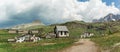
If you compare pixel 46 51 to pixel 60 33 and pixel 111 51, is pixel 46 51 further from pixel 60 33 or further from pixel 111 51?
pixel 60 33

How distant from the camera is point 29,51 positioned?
6138 centimetres

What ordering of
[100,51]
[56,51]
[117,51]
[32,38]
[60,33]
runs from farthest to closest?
1. [60,33]
2. [32,38]
3. [56,51]
4. [100,51]
5. [117,51]

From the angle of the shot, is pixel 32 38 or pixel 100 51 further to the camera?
pixel 32 38

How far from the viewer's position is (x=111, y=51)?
52.2m

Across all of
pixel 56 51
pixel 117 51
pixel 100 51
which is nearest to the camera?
pixel 117 51

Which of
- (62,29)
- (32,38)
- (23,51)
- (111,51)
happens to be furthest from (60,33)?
(111,51)

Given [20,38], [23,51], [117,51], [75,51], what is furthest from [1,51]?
[20,38]

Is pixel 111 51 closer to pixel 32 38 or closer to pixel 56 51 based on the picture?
pixel 56 51

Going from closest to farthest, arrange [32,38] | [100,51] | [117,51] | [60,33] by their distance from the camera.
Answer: [117,51] < [100,51] < [32,38] < [60,33]

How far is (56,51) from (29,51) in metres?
6.86

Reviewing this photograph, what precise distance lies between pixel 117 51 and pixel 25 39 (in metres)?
97.4

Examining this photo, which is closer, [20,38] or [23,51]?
[23,51]

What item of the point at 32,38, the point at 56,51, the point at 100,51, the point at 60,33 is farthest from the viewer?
the point at 60,33

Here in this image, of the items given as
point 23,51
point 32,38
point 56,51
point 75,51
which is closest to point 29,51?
point 23,51
